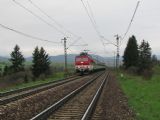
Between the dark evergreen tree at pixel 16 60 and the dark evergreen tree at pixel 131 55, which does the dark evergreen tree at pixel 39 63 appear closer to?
the dark evergreen tree at pixel 16 60

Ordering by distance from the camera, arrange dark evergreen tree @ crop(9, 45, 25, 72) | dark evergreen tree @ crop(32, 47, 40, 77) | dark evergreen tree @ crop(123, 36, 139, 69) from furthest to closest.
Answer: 1. dark evergreen tree @ crop(123, 36, 139, 69)
2. dark evergreen tree @ crop(9, 45, 25, 72)
3. dark evergreen tree @ crop(32, 47, 40, 77)

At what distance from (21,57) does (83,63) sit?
60.8 metres

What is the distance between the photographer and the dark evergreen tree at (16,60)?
115 metres

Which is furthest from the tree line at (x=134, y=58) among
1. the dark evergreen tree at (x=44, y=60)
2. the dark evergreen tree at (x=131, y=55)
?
the dark evergreen tree at (x=44, y=60)

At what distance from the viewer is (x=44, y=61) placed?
104 metres

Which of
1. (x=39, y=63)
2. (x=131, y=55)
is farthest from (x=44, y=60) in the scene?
(x=131, y=55)

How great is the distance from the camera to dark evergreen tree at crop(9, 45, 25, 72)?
11456 cm

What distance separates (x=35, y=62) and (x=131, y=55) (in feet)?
114

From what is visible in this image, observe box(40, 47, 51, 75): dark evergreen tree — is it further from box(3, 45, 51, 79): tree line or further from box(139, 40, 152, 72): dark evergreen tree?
box(139, 40, 152, 72): dark evergreen tree

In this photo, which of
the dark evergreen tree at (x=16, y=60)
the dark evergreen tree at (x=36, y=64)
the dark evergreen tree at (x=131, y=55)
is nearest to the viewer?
the dark evergreen tree at (x=36, y=64)

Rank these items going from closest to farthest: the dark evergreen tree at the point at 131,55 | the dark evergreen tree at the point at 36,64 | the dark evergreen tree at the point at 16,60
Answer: the dark evergreen tree at the point at 36,64 < the dark evergreen tree at the point at 16,60 < the dark evergreen tree at the point at 131,55

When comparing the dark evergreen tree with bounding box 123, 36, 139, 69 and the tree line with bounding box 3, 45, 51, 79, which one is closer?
the tree line with bounding box 3, 45, 51, 79

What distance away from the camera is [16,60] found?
117 meters

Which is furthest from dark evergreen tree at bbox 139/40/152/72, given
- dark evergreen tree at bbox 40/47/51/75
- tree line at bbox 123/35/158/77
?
dark evergreen tree at bbox 40/47/51/75
